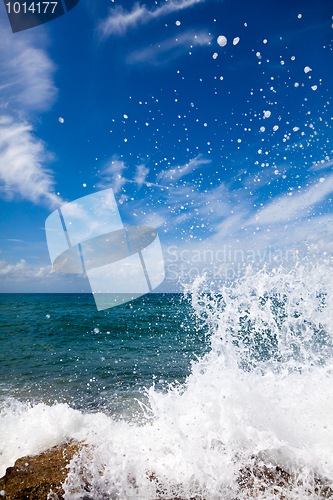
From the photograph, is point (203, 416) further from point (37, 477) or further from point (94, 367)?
point (94, 367)

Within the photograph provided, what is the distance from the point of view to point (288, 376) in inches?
207

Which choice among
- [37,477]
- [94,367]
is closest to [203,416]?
[37,477]

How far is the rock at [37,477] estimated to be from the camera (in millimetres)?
2635

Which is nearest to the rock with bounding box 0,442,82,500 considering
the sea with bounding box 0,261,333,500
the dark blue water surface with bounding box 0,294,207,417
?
the sea with bounding box 0,261,333,500

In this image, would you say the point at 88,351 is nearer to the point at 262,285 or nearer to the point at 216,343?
the point at 216,343

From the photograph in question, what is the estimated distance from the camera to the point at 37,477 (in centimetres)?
287

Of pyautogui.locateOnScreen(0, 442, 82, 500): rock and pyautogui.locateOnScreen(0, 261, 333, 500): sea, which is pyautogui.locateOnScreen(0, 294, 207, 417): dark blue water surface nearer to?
pyautogui.locateOnScreen(0, 261, 333, 500): sea

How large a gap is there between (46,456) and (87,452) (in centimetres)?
60

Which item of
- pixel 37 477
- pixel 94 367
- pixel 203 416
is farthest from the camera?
pixel 94 367

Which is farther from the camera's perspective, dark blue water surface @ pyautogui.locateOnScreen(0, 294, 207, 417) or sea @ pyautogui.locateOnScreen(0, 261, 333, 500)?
dark blue water surface @ pyautogui.locateOnScreen(0, 294, 207, 417)

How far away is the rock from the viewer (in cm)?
263

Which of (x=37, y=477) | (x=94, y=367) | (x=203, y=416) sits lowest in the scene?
(x=203, y=416)

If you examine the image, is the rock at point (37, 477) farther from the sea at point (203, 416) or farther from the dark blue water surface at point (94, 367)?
the dark blue water surface at point (94, 367)

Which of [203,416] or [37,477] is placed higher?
[37,477]
